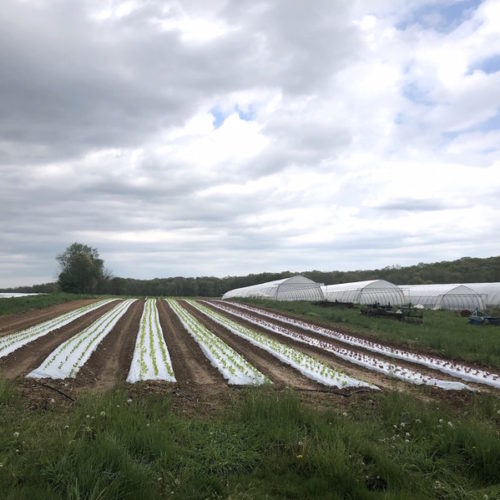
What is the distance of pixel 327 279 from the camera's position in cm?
9575

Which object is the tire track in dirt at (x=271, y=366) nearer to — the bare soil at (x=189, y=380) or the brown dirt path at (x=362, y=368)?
the bare soil at (x=189, y=380)

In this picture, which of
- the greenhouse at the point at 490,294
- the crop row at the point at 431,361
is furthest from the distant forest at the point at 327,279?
the crop row at the point at 431,361

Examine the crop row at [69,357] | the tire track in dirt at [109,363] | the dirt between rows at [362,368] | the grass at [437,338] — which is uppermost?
the crop row at [69,357]

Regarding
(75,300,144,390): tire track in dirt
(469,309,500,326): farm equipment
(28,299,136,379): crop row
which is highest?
(28,299,136,379): crop row

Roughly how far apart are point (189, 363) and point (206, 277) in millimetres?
96562

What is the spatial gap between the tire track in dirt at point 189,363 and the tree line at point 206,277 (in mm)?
63202

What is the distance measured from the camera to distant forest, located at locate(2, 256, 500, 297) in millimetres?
72188

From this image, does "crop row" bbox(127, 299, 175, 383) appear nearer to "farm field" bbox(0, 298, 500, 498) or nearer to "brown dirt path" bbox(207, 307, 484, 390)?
"farm field" bbox(0, 298, 500, 498)

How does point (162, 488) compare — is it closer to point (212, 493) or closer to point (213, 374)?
point (212, 493)

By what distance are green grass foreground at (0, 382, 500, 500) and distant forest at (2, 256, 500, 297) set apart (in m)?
69.2

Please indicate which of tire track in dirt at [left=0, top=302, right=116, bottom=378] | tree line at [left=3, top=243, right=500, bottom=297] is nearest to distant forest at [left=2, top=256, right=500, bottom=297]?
tree line at [left=3, top=243, right=500, bottom=297]

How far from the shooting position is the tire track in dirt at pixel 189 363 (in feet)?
29.9

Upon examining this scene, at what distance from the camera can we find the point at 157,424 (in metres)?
5.11

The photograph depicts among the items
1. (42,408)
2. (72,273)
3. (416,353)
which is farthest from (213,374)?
(72,273)
